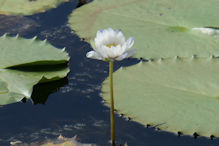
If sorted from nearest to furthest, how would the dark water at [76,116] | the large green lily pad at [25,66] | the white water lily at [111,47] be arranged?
the white water lily at [111,47], the dark water at [76,116], the large green lily pad at [25,66]

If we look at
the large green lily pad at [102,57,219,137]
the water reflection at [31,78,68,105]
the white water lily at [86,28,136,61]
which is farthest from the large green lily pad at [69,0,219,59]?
the white water lily at [86,28,136,61]

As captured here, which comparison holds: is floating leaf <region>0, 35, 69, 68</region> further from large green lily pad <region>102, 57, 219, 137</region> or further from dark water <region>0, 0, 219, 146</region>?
large green lily pad <region>102, 57, 219, 137</region>

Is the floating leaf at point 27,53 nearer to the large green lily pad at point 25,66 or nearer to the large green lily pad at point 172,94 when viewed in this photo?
the large green lily pad at point 25,66

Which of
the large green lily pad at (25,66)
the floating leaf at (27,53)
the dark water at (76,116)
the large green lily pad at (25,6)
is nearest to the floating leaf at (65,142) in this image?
the dark water at (76,116)

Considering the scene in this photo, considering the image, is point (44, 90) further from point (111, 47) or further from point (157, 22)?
point (157, 22)

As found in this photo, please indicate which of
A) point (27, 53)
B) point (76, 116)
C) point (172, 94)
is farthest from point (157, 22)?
point (76, 116)
